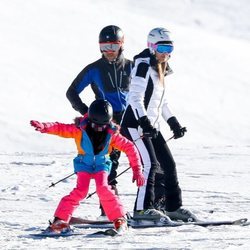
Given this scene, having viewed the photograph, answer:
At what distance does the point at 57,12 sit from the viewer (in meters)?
34.2

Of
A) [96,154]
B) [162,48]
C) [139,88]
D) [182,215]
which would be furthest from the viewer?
[182,215]

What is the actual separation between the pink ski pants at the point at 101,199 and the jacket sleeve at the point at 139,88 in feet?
2.63

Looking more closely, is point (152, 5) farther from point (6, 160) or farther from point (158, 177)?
point (158, 177)

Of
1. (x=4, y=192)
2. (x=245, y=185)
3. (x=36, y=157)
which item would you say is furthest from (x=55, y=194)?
(x=36, y=157)

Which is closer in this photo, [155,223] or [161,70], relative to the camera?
[155,223]

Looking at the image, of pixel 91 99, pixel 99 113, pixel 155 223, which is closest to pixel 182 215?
pixel 155 223

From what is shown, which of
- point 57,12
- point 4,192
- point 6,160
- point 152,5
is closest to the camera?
point 4,192

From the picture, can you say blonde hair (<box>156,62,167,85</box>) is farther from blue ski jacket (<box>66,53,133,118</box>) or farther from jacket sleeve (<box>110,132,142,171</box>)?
jacket sleeve (<box>110,132,142,171</box>)

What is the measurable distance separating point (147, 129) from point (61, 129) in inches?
35.1

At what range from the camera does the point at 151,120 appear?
7.25 meters

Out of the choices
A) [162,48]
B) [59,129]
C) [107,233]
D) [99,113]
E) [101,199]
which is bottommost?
[107,233]

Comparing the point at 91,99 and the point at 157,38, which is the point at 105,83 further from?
the point at 91,99

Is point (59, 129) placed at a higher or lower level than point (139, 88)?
lower

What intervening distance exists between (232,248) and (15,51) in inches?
879
